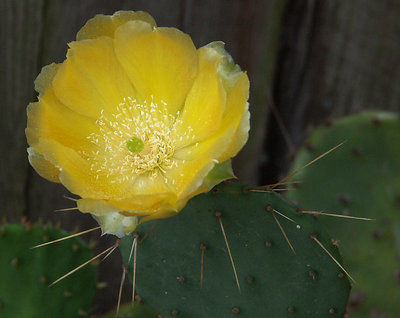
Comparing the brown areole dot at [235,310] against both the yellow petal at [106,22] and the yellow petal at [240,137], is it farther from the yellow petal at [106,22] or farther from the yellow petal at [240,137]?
the yellow petal at [106,22]

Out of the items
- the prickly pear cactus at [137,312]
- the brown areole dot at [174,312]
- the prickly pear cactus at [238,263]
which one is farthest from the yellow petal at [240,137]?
the prickly pear cactus at [137,312]

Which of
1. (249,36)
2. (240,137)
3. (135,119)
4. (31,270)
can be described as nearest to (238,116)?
(240,137)

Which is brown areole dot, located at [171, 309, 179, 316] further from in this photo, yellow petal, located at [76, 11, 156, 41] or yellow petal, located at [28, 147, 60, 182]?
yellow petal, located at [76, 11, 156, 41]

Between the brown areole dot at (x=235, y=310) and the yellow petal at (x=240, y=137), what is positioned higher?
the yellow petal at (x=240, y=137)

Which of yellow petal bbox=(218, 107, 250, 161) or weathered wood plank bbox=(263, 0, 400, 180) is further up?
yellow petal bbox=(218, 107, 250, 161)

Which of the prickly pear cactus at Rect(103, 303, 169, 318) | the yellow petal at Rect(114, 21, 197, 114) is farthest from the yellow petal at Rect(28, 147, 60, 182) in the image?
the prickly pear cactus at Rect(103, 303, 169, 318)

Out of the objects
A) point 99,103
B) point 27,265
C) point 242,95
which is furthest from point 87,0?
point 242,95

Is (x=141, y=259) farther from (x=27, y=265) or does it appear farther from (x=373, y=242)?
(x=373, y=242)
